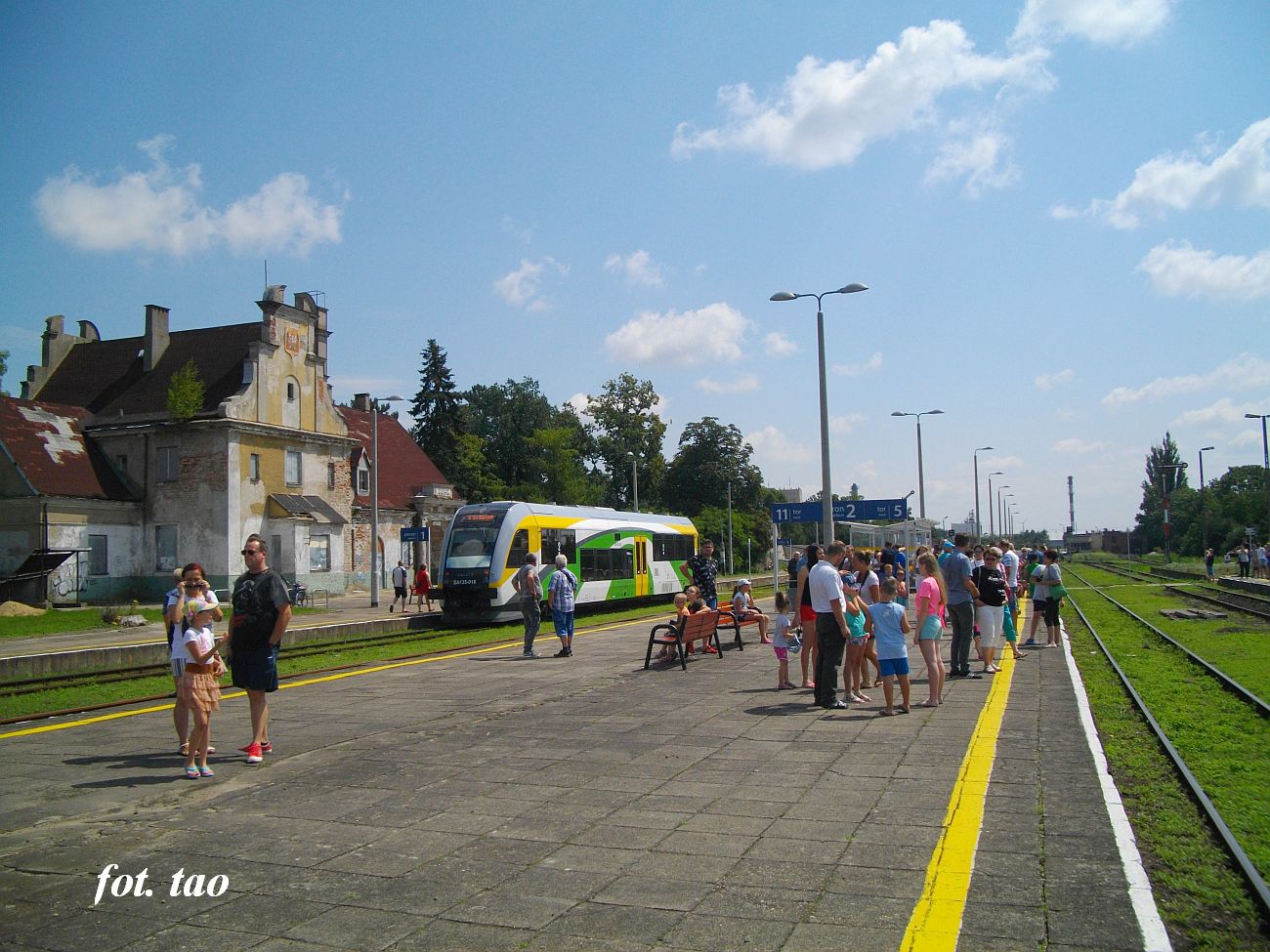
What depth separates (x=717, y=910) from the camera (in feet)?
15.6

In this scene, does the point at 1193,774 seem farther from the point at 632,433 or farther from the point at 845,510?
the point at 632,433

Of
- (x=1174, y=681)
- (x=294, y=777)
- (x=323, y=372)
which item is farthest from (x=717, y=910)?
(x=323, y=372)

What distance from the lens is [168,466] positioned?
39.6 metres

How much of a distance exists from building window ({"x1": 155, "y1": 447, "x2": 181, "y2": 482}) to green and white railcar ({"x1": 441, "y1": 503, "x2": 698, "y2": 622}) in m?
17.8

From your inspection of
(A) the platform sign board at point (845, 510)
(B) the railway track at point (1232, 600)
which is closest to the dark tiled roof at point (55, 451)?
(A) the platform sign board at point (845, 510)

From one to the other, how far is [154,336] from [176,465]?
8.20 meters

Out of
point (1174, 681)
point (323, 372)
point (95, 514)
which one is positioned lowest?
point (1174, 681)

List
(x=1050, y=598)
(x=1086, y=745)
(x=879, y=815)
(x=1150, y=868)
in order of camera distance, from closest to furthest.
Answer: (x=1150, y=868)
(x=879, y=815)
(x=1086, y=745)
(x=1050, y=598)

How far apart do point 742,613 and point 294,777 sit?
11.0m

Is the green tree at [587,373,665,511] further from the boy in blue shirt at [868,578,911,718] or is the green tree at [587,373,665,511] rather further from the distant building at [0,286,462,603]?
the boy in blue shirt at [868,578,911,718]

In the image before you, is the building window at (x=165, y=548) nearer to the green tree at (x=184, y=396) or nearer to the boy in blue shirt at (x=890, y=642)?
the green tree at (x=184, y=396)

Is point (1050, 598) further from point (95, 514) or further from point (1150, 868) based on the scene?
point (95, 514)

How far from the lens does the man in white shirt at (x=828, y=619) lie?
10.4 metres

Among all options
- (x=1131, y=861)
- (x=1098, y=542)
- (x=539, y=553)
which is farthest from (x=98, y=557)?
(x=1098, y=542)
